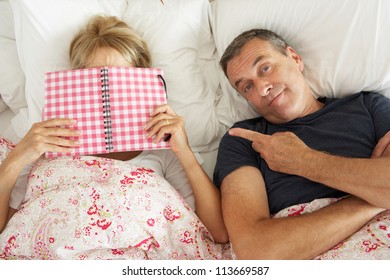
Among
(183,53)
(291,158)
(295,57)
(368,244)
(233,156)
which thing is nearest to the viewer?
(368,244)

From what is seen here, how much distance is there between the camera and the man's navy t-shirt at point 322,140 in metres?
1.18

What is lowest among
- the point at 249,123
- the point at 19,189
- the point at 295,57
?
the point at 19,189

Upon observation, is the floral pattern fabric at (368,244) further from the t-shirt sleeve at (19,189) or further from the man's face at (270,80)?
the t-shirt sleeve at (19,189)

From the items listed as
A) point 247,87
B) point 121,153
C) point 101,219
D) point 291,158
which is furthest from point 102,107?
point 291,158

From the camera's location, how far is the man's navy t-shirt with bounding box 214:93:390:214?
1.18 meters

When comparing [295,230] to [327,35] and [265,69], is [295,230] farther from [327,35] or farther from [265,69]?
[327,35]

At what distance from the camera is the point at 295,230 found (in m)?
1.03

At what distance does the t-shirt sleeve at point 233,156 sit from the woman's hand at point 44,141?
449 millimetres

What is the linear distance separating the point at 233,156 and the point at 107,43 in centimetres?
53

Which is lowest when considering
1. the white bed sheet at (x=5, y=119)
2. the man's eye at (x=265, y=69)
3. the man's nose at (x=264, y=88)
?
the white bed sheet at (x=5, y=119)

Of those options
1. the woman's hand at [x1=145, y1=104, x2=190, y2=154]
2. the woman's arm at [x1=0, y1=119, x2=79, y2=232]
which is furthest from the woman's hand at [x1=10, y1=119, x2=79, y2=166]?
the woman's hand at [x1=145, y1=104, x2=190, y2=154]

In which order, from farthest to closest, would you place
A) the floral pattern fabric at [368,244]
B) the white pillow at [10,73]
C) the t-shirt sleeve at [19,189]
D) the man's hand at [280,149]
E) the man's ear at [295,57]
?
the white pillow at [10,73]
the man's ear at [295,57]
the t-shirt sleeve at [19,189]
the man's hand at [280,149]
the floral pattern fabric at [368,244]

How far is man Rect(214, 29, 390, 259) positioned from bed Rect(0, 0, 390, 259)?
0.08 meters

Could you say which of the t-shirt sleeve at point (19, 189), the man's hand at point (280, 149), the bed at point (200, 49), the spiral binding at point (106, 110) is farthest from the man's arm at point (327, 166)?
the t-shirt sleeve at point (19, 189)
